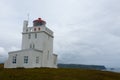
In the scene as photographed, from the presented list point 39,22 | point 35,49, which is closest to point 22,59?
point 35,49

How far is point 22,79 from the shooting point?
2492 centimetres

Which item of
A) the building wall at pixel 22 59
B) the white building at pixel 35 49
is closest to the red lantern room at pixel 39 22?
the white building at pixel 35 49

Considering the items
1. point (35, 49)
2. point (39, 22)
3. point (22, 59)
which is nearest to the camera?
point (22, 59)

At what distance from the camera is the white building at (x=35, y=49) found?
125 ft

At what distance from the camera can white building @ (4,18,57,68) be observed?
38.2 meters

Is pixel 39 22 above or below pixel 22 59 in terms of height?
above

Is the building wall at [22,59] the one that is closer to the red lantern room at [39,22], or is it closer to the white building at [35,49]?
the white building at [35,49]

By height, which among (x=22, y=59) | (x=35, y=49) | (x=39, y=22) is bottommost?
(x=22, y=59)

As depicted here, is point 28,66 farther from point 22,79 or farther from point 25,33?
point 22,79

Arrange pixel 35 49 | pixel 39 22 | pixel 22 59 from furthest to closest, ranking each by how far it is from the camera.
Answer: pixel 39 22, pixel 35 49, pixel 22 59

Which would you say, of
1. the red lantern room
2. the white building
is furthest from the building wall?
the red lantern room

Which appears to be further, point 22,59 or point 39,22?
point 39,22

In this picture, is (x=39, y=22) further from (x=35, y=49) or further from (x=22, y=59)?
(x=22, y=59)

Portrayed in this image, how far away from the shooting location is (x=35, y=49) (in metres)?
38.7
